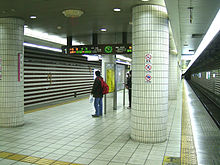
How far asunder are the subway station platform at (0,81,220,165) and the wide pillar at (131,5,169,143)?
1.25ft

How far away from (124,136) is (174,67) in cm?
946

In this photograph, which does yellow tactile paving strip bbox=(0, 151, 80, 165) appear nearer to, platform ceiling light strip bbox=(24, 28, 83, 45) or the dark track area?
platform ceiling light strip bbox=(24, 28, 83, 45)

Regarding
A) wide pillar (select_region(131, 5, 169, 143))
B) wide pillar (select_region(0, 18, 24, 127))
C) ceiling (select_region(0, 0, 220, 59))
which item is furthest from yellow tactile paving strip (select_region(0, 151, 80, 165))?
ceiling (select_region(0, 0, 220, 59))

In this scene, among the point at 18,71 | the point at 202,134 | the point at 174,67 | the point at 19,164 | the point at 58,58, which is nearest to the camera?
the point at 19,164

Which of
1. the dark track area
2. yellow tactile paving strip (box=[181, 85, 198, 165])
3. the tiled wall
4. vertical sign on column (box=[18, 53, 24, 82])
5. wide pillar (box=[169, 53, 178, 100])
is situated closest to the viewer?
yellow tactile paving strip (box=[181, 85, 198, 165])

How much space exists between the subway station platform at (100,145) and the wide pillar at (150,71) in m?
0.38

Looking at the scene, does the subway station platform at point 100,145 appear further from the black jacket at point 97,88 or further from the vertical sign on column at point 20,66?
the vertical sign on column at point 20,66

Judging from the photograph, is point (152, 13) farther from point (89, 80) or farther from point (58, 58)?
point (89, 80)

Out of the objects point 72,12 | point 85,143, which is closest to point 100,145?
point 85,143

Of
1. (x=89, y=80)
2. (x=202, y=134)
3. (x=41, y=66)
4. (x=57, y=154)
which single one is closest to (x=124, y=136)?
(x=57, y=154)

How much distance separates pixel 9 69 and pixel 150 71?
4.15 meters

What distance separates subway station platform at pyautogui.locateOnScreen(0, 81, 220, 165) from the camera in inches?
151

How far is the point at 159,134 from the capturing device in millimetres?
4793

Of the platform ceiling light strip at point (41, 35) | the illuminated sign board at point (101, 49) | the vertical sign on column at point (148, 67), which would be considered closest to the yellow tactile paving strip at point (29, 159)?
the vertical sign on column at point (148, 67)
